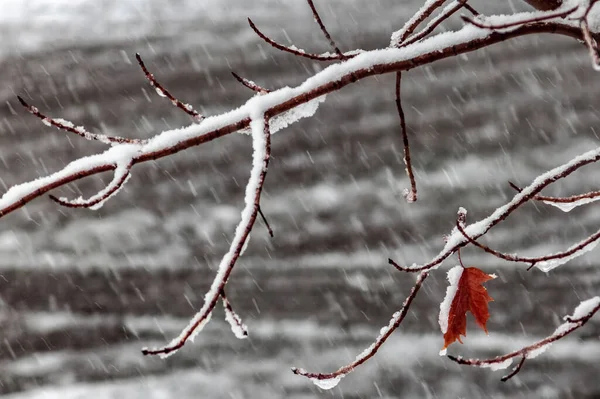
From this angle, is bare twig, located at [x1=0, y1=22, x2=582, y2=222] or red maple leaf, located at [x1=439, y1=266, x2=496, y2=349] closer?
bare twig, located at [x1=0, y1=22, x2=582, y2=222]

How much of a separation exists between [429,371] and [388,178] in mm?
1499

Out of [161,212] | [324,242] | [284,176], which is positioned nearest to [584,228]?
[324,242]

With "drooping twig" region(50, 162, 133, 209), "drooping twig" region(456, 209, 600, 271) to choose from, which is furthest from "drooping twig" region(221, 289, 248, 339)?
"drooping twig" region(456, 209, 600, 271)

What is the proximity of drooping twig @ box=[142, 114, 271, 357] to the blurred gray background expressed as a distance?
343 cm

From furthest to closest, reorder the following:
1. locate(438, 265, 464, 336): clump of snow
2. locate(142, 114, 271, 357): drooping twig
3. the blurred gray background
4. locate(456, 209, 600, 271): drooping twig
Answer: the blurred gray background
locate(438, 265, 464, 336): clump of snow
locate(456, 209, 600, 271): drooping twig
locate(142, 114, 271, 357): drooping twig

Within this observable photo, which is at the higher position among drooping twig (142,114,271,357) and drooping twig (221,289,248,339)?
drooping twig (142,114,271,357)

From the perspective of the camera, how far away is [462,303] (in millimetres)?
1075

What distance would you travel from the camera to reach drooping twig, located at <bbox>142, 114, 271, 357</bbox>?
830 mm

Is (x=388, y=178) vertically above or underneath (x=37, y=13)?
underneath

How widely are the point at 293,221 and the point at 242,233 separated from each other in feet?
11.8

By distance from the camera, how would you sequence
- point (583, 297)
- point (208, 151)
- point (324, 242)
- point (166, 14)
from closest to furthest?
point (583, 297), point (324, 242), point (208, 151), point (166, 14)

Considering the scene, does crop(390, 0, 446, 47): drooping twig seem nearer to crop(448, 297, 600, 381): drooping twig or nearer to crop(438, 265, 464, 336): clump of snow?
crop(438, 265, 464, 336): clump of snow

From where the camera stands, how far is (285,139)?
444cm

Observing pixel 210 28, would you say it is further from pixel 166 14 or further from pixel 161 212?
pixel 161 212
